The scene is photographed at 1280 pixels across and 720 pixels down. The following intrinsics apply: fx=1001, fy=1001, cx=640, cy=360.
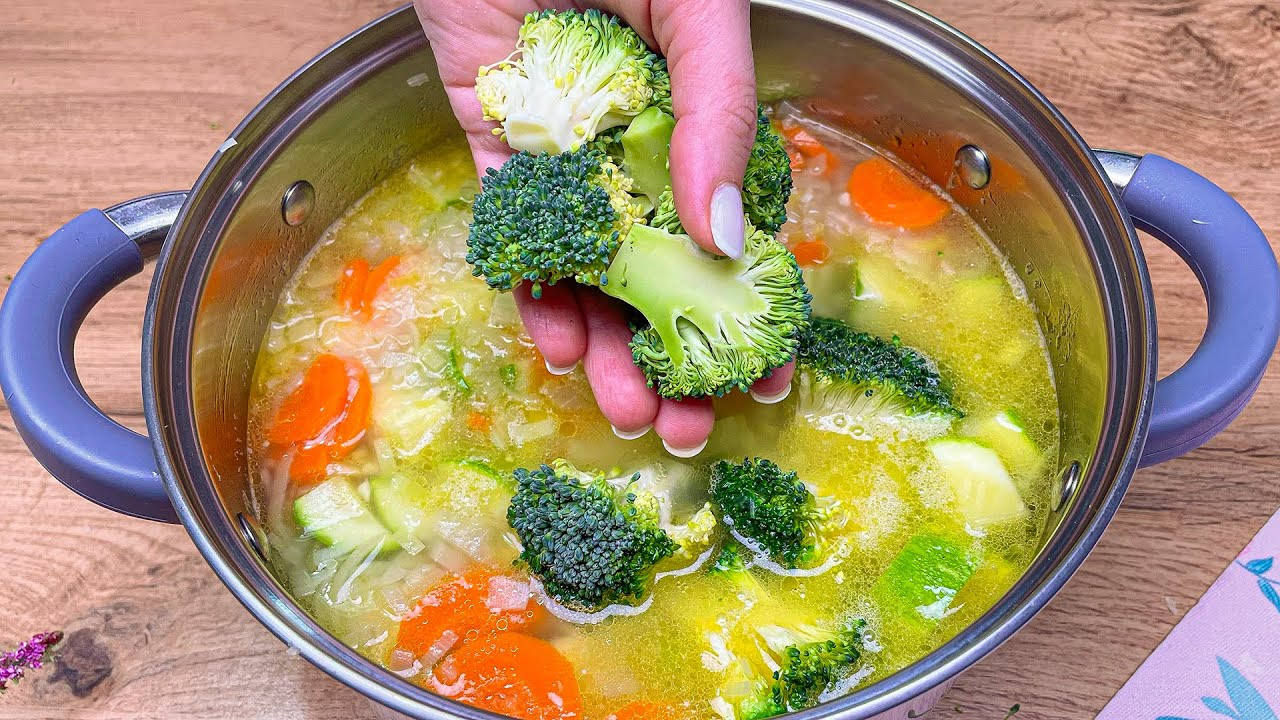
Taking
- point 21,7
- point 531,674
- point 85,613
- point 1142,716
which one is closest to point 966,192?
point 1142,716

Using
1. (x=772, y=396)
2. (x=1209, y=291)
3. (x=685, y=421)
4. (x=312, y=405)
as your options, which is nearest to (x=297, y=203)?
(x=312, y=405)

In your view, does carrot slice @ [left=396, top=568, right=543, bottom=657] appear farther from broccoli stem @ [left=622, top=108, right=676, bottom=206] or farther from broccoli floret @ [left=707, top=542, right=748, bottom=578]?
broccoli stem @ [left=622, top=108, right=676, bottom=206]

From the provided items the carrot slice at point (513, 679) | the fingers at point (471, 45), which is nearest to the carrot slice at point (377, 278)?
the fingers at point (471, 45)

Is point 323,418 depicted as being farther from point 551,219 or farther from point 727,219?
point 727,219

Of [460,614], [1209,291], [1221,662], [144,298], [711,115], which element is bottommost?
[144,298]

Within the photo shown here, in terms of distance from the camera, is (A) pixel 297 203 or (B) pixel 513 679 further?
(A) pixel 297 203

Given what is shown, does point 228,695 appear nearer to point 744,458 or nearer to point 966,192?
point 744,458

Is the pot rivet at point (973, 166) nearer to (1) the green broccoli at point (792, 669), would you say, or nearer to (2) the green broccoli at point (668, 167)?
(2) the green broccoli at point (668, 167)
